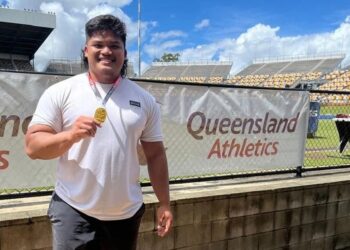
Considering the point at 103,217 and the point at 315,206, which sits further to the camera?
the point at 315,206

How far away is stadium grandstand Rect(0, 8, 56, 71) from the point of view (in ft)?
156

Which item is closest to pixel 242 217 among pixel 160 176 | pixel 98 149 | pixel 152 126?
pixel 160 176

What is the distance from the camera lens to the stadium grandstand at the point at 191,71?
67938 millimetres

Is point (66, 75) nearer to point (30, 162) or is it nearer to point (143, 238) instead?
point (30, 162)

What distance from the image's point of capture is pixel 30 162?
366 centimetres

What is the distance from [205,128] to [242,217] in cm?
98

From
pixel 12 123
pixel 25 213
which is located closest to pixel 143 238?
pixel 25 213

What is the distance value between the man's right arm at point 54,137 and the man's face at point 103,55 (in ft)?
1.08

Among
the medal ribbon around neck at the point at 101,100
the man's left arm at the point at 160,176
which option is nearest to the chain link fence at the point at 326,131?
the man's left arm at the point at 160,176

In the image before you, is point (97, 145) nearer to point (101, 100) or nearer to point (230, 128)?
point (101, 100)

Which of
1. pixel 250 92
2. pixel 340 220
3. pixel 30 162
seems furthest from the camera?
pixel 340 220

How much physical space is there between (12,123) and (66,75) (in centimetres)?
60

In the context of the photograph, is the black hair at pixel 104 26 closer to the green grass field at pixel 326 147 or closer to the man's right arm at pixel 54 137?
the man's right arm at pixel 54 137

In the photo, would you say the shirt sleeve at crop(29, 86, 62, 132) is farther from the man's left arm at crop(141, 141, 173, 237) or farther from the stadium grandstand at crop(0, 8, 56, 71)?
the stadium grandstand at crop(0, 8, 56, 71)
